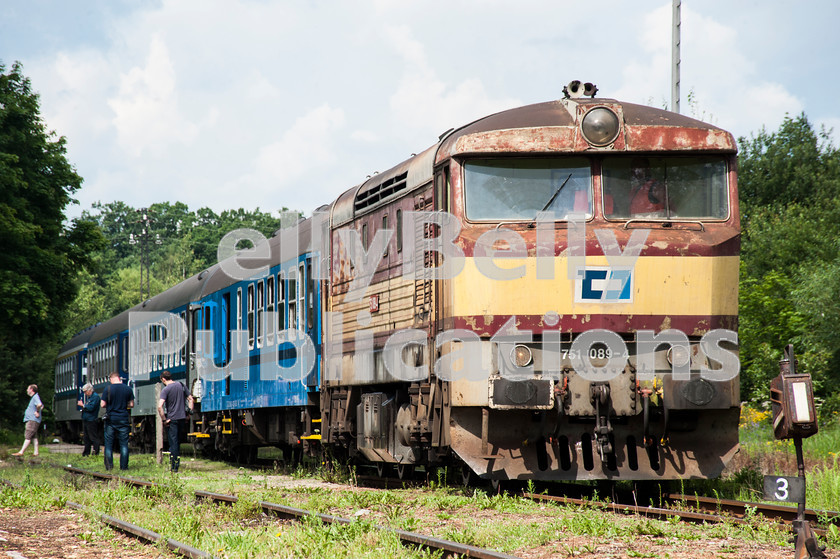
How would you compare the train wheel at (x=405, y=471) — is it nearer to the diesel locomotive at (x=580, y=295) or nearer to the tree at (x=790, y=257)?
the diesel locomotive at (x=580, y=295)

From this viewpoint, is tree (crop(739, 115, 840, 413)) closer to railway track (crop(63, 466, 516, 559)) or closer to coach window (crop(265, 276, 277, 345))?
coach window (crop(265, 276, 277, 345))

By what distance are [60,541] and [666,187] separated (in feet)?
20.8

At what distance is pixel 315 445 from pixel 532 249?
632 cm

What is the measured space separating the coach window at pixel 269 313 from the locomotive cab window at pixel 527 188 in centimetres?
660

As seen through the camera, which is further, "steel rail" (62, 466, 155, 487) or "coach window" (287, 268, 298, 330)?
"coach window" (287, 268, 298, 330)

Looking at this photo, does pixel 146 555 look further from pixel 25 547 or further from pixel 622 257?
pixel 622 257

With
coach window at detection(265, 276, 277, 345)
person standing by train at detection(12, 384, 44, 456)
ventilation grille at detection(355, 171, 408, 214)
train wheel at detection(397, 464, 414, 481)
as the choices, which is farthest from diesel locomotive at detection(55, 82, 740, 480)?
person standing by train at detection(12, 384, 44, 456)

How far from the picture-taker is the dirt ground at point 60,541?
25.6ft

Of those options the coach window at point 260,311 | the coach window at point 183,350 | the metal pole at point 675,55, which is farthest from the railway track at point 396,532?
the metal pole at point 675,55

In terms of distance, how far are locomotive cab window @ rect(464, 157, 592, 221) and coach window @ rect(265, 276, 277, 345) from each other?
6.60 m

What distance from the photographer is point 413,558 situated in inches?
259

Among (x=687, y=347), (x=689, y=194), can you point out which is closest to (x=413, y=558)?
(x=687, y=347)

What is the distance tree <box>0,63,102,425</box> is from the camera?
28.1 metres

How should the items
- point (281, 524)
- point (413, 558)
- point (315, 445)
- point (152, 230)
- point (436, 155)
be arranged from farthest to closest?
point (152, 230)
point (315, 445)
point (436, 155)
point (281, 524)
point (413, 558)
